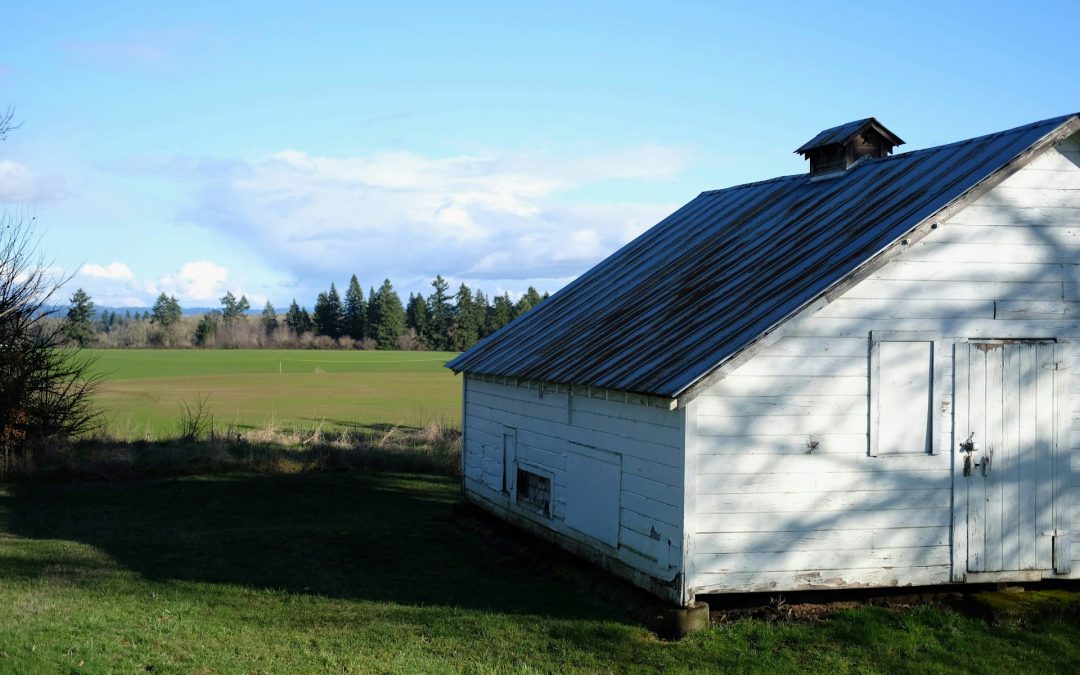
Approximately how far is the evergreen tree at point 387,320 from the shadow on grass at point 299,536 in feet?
284

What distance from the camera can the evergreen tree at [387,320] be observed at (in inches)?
4380

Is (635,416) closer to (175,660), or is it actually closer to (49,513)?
(175,660)

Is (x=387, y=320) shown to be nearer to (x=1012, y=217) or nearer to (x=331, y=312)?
(x=331, y=312)

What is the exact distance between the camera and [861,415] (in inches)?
458

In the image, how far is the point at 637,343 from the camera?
13.6 m

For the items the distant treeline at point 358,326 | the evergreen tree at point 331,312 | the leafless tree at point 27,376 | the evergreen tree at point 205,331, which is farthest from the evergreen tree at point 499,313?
the leafless tree at point 27,376

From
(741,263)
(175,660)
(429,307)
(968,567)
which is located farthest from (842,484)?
(429,307)

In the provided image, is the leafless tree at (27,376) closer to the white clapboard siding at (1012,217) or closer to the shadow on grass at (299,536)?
the shadow on grass at (299,536)

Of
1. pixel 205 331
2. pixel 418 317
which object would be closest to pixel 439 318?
pixel 418 317

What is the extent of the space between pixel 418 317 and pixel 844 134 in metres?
99.3

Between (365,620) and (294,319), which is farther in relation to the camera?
(294,319)

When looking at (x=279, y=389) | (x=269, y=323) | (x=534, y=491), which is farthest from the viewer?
(x=269, y=323)

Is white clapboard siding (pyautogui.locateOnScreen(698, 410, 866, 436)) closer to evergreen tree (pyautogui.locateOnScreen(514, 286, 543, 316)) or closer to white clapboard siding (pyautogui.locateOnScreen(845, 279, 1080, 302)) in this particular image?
white clapboard siding (pyautogui.locateOnScreen(845, 279, 1080, 302))

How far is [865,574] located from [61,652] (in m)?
8.30
